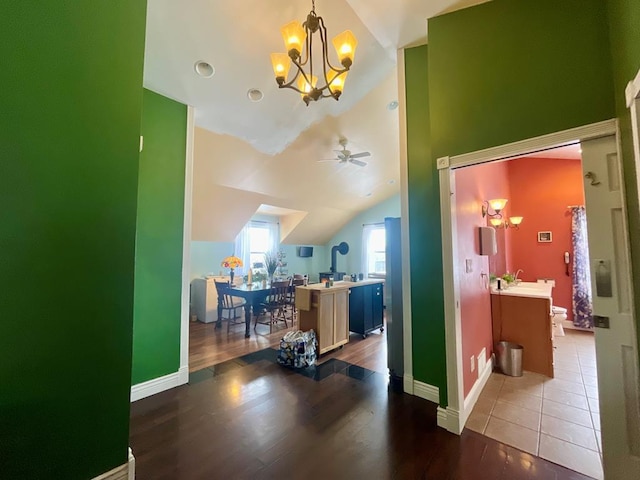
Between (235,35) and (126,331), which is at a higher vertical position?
(235,35)

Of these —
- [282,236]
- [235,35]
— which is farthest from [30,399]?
[282,236]

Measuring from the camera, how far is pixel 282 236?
7.56 metres

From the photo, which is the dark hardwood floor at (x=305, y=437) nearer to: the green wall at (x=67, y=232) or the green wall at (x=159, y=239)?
the green wall at (x=159, y=239)

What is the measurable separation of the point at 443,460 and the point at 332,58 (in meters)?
3.75

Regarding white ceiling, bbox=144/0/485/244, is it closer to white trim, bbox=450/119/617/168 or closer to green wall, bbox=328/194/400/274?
white trim, bbox=450/119/617/168

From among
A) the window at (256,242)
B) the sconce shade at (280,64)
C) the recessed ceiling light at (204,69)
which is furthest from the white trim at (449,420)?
the window at (256,242)

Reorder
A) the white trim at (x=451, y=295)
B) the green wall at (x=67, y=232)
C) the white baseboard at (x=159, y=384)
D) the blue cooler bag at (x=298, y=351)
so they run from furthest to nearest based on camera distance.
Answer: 1. the blue cooler bag at (x=298, y=351)
2. the white baseboard at (x=159, y=384)
3. the white trim at (x=451, y=295)
4. the green wall at (x=67, y=232)

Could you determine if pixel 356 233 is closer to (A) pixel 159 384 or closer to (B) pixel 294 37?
(A) pixel 159 384

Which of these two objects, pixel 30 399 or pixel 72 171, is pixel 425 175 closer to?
pixel 72 171

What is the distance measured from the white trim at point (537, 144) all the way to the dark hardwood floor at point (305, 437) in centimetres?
208

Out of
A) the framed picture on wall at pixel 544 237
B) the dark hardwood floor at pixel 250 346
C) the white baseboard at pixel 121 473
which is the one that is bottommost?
the dark hardwood floor at pixel 250 346

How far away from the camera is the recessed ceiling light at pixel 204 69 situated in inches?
102

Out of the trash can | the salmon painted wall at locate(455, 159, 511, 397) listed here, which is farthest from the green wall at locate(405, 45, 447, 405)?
the trash can

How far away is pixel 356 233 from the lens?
8500mm
